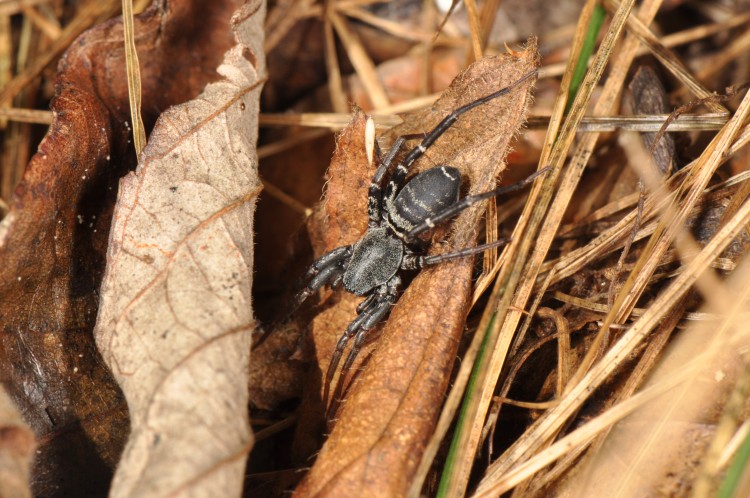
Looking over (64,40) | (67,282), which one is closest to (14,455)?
(67,282)

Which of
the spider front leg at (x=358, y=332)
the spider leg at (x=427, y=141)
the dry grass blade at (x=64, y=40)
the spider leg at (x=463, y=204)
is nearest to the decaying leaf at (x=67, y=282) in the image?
the spider front leg at (x=358, y=332)

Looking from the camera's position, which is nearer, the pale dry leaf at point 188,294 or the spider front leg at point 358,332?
the pale dry leaf at point 188,294

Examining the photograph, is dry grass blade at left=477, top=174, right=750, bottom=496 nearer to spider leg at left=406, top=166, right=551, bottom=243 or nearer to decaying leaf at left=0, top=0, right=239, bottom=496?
spider leg at left=406, top=166, right=551, bottom=243

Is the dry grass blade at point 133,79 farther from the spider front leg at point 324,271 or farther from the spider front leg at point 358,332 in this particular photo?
the spider front leg at point 358,332

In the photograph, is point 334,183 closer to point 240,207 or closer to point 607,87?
point 240,207

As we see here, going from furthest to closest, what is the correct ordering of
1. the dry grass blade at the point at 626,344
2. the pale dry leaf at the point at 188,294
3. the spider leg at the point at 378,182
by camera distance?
the spider leg at the point at 378,182
the dry grass blade at the point at 626,344
the pale dry leaf at the point at 188,294

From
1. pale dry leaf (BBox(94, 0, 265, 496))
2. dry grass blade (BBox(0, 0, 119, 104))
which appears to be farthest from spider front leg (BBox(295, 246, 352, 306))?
dry grass blade (BBox(0, 0, 119, 104))
